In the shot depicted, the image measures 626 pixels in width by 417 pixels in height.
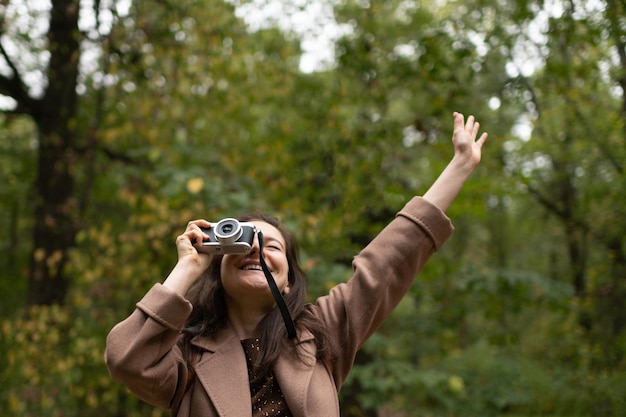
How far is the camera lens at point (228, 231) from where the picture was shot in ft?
5.82

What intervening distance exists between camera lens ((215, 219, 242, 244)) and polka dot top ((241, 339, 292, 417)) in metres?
0.37

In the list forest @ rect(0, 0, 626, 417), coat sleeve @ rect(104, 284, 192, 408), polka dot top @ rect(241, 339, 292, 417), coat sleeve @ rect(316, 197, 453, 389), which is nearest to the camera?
coat sleeve @ rect(104, 284, 192, 408)

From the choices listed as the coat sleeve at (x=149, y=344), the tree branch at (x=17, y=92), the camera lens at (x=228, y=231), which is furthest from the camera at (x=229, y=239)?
the tree branch at (x=17, y=92)

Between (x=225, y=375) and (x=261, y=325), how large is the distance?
8.1 inches

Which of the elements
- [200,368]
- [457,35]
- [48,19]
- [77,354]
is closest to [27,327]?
[77,354]

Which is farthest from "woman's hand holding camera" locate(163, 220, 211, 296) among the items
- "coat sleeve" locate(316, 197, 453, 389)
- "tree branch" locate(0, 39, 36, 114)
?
"tree branch" locate(0, 39, 36, 114)

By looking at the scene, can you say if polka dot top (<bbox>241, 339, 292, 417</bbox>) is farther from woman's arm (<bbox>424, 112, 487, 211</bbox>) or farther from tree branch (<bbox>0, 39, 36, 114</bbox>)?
tree branch (<bbox>0, 39, 36, 114</bbox>)

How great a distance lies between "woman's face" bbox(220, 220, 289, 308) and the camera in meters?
1.88

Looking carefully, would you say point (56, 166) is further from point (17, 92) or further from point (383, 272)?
point (383, 272)

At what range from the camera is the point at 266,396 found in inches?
70.2

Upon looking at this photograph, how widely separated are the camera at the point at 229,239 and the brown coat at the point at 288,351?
0.21 metres

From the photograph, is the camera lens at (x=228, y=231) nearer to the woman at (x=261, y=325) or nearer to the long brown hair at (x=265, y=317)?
the woman at (x=261, y=325)

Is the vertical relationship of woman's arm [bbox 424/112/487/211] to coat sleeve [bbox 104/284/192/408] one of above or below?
above

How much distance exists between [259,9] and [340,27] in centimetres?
96
